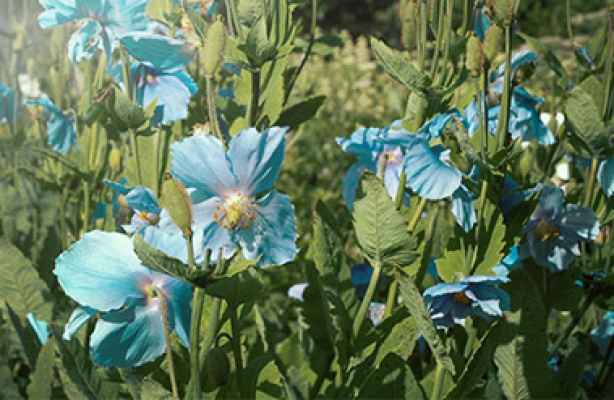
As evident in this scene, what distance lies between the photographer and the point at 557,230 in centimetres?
86

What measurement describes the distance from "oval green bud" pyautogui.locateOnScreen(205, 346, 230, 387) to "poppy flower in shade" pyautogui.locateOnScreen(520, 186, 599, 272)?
37 centimetres

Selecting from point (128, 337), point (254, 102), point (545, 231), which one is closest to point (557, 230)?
point (545, 231)

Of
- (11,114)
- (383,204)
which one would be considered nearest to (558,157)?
(383,204)

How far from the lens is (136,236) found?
1.77ft

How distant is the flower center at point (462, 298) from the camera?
73cm

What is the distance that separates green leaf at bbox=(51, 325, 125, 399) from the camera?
77 centimetres

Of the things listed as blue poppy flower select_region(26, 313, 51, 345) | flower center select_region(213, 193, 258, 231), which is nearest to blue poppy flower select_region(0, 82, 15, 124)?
blue poppy flower select_region(26, 313, 51, 345)

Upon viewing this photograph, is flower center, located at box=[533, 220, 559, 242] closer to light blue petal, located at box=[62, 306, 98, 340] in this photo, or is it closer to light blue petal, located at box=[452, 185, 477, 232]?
light blue petal, located at box=[452, 185, 477, 232]

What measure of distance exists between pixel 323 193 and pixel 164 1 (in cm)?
148

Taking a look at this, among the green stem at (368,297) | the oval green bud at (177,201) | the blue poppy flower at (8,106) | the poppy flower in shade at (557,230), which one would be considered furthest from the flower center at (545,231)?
the blue poppy flower at (8,106)

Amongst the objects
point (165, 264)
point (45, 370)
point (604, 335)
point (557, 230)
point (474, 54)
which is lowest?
point (604, 335)

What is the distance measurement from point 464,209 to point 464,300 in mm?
85

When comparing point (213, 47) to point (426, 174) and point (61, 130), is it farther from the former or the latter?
point (61, 130)

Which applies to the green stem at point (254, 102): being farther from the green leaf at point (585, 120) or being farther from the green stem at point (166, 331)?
the green leaf at point (585, 120)
